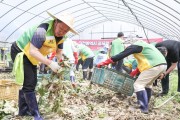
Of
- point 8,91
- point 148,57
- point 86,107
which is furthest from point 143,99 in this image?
point 8,91

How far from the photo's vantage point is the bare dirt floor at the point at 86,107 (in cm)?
395

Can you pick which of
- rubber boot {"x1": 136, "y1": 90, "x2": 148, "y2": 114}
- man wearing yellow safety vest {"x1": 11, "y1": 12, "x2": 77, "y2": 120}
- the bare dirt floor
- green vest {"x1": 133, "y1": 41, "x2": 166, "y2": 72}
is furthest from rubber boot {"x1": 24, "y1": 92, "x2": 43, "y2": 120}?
green vest {"x1": 133, "y1": 41, "x2": 166, "y2": 72}

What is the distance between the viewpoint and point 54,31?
3.50 metres

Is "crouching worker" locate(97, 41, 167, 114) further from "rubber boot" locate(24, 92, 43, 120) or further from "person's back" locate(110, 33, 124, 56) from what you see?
"person's back" locate(110, 33, 124, 56)

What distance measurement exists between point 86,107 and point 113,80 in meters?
0.63

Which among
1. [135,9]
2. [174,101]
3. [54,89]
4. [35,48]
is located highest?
[135,9]

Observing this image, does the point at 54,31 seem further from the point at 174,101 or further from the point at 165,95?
the point at 165,95

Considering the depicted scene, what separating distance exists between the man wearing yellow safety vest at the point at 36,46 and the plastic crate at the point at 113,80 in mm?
1347

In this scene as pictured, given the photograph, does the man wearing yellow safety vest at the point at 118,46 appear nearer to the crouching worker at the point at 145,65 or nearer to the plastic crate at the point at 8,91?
the crouching worker at the point at 145,65

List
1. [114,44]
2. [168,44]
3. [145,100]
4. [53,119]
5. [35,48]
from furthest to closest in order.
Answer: [114,44] < [168,44] < [145,100] < [53,119] < [35,48]

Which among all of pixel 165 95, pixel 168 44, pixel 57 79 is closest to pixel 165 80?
pixel 165 95

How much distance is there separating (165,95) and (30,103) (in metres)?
3.68

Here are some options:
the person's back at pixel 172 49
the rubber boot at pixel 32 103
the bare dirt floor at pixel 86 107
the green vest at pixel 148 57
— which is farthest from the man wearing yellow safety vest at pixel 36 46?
the person's back at pixel 172 49

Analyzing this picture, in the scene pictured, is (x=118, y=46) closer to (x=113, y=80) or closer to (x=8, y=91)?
(x=113, y=80)
